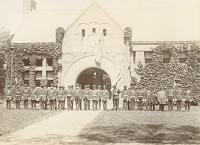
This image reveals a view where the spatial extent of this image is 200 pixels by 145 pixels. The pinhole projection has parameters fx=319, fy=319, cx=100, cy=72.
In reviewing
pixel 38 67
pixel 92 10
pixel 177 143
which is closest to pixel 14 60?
pixel 38 67

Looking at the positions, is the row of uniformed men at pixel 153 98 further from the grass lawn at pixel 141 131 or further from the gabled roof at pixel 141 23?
the gabled roof at pixel 141 23

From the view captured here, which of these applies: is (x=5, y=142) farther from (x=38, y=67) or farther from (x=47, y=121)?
(x=38, y=67)

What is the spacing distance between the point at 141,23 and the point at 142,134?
709 inches

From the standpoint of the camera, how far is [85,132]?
1098 cm

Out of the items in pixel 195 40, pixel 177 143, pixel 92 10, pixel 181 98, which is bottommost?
pixel 177 143

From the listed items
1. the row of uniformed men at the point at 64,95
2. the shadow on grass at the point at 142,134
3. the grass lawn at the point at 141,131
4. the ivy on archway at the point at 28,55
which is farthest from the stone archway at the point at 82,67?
the shadow on grass at the point at 142,134

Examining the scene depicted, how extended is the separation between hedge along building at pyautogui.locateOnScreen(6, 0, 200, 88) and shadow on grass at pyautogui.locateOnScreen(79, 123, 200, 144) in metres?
12.8

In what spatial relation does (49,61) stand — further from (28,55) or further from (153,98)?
(153,98)

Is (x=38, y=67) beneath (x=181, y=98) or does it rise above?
above

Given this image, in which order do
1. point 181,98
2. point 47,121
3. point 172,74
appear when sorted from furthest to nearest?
point 172,74, point 181,98, point 47,121

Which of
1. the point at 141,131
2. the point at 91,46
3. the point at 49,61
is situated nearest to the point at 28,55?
the point at 49,61

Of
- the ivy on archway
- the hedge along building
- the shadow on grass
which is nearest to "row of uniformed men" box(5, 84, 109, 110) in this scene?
the hedge along building

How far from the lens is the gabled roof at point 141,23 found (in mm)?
25984

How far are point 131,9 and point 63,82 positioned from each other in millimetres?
9379
